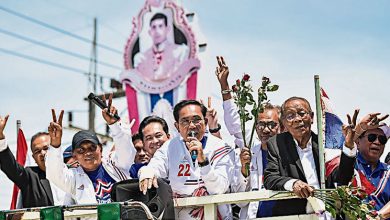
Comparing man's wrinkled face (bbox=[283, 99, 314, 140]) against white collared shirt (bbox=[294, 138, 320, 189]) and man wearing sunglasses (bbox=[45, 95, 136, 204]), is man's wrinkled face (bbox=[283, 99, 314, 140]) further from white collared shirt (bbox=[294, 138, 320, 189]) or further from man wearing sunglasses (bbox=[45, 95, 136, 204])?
man wearing sunglasses (bbox=[45, 95, 136, 204])

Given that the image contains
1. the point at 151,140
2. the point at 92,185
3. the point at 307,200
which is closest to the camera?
the point at 307,200

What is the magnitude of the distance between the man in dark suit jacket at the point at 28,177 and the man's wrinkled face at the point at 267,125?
1993 millimetres

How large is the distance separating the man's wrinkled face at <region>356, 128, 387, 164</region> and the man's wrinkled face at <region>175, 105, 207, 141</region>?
1340 millimetres

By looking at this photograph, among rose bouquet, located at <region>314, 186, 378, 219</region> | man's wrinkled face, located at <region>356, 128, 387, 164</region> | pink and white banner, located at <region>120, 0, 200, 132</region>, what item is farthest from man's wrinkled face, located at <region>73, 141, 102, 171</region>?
pink and white banner, located at <region>120, 0, 200, 132</region>

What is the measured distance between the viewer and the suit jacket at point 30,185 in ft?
21.4

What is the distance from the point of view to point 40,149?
7.02 metres

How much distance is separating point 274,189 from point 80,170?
→ 1.90 m

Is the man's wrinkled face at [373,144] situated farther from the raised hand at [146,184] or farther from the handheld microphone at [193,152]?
the raised hand at [146,184]

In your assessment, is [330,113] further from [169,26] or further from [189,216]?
[169,26]

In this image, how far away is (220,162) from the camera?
582cm

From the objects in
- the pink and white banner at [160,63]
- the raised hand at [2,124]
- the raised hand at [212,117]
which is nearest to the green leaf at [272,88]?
the raised hand at [212,117]

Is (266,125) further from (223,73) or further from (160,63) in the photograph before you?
(160,63)

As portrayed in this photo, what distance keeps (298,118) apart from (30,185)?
256 cm

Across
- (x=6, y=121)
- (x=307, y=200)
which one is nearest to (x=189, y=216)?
(x=307, y=200)
